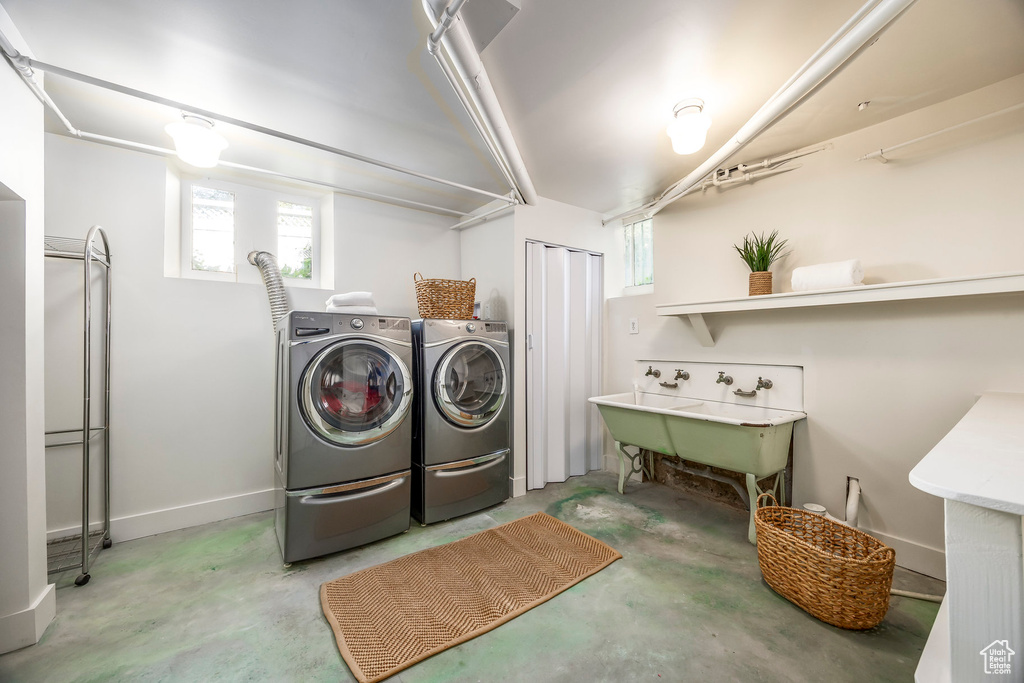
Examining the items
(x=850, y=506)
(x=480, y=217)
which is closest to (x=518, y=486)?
(x=850, y=506)

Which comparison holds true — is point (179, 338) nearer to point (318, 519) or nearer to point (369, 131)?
point (318, 519)

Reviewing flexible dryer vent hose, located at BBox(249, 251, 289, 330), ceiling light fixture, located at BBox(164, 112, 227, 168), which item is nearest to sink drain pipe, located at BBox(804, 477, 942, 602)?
flexible dryer vent hose, located at BBox(249, 251, 289, 330)

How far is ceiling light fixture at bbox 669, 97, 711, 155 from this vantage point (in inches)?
70.1

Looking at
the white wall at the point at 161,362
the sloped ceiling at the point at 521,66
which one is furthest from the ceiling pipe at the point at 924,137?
the white wall at the point at 161,362

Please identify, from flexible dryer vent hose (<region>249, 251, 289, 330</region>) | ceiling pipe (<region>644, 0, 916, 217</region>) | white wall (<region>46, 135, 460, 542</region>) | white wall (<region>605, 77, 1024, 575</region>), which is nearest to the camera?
ceiling pipe (<region>644, 0, 916, 217</region>)

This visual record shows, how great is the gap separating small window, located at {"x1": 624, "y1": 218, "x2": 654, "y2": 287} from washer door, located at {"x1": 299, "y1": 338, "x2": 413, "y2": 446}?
7.62 feet

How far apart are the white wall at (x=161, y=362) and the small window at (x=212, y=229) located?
8.6 inches

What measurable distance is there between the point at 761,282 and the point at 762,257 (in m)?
0.16

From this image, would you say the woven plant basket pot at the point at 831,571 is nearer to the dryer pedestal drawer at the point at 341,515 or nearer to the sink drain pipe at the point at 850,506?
the sink drain pipe at the point at 850,506

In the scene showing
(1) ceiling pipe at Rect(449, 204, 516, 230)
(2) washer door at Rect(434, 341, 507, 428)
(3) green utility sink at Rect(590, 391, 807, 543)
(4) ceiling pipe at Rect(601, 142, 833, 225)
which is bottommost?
(3) green utility sink at Rect(590, 391, 807, 543)

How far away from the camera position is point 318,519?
1.99 metres

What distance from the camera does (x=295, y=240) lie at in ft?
9.40

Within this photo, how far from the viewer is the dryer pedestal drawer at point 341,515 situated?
1.95 m

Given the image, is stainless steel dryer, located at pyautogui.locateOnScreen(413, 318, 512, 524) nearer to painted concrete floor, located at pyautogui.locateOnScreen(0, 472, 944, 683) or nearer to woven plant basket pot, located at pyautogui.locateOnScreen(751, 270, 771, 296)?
painted concrete floor, located at pyautogui.locateOnScreen(0, 472, 944, 683)
